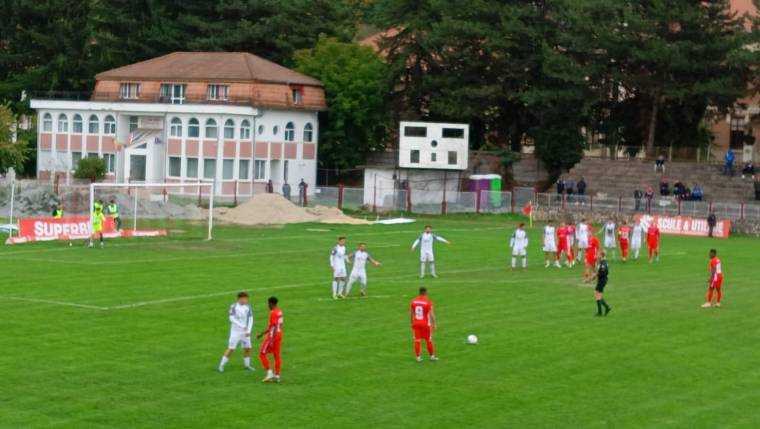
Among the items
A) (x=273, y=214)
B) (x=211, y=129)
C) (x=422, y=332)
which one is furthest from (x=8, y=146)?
(x=422, y=332)

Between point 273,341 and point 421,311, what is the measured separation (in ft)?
12.2

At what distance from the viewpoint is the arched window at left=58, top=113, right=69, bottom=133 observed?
96312 mm

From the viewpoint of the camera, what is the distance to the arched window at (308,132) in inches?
3787

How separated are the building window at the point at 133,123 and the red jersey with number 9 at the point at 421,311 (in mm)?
67758

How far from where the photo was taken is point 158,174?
93.1 meters

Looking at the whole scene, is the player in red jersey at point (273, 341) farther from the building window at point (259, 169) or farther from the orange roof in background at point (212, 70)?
the orange roof in background at point (212, 70)

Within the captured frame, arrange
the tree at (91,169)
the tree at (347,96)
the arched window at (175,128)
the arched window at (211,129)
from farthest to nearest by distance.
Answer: the tree at (347,96)
the arched window at (175,128)
the arched window at (211,129)
the tree at (91,169)

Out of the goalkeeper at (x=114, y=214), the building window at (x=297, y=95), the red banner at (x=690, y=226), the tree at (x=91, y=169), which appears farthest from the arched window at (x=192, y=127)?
the red banner at (x=690, y=226)

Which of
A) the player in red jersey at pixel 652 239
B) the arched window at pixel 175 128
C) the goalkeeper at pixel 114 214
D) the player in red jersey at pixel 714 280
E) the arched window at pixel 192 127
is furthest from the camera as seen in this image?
the arched window at pixel 175 128

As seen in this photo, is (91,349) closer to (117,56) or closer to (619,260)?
(619,260)

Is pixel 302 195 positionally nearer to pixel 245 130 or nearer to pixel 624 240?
pixel 245 130

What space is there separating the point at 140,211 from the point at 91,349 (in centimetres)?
3610

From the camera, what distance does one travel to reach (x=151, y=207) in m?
67.9

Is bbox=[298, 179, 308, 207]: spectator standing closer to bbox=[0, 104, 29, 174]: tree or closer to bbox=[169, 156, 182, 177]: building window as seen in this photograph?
bbox=[169, 156, 182, 177]: building window
